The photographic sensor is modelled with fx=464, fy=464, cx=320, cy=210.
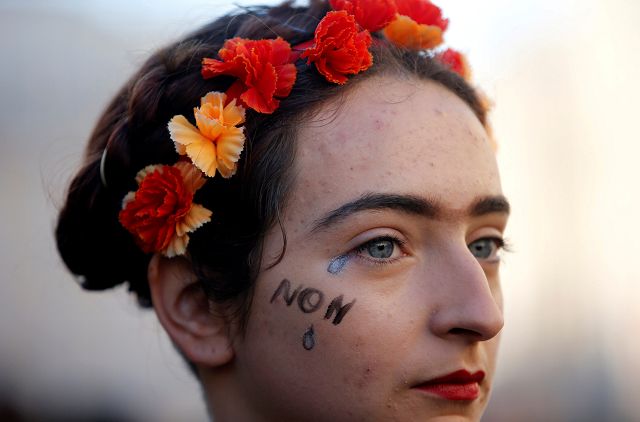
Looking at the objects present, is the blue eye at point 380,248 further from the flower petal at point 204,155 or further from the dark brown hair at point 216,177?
the flower petal at point 204,155

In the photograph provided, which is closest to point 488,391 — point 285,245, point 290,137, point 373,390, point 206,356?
point 373,390

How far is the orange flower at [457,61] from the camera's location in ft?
6.24

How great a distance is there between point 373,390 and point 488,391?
46cm

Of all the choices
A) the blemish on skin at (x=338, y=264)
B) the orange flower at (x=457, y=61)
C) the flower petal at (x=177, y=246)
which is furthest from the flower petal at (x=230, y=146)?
the orange flower at (x=457, y=61)

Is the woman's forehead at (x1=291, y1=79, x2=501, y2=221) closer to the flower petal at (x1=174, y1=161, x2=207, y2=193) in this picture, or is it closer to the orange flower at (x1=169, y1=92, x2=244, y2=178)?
the orange flower at (x1=169, y1=92, x2=244, y2=178)

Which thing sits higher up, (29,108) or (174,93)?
(29,108)

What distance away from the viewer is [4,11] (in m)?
4.09

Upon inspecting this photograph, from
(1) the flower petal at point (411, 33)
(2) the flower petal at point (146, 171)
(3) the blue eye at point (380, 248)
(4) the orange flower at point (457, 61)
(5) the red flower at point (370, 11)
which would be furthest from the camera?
(4) the orange flower at point (457, 61)

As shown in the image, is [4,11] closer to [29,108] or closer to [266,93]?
[29,108]

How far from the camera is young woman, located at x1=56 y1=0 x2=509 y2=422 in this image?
4.16ft

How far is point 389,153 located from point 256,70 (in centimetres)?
47

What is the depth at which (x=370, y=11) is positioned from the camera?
1.64 metres

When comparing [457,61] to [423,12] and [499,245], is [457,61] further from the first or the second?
[499,245]

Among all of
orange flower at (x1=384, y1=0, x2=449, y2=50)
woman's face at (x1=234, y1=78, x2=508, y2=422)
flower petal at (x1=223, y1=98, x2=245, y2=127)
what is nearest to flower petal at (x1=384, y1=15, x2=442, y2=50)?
orange flower at (x1=384, y1=0, x2=449, y2=50)
